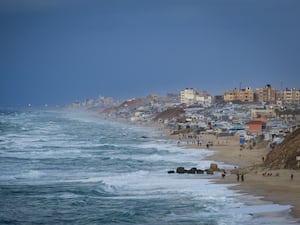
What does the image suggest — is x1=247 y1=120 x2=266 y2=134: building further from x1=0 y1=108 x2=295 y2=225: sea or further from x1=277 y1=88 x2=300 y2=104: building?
x1=277 y1=88 x2=300 y2=104: building

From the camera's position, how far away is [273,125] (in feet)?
253

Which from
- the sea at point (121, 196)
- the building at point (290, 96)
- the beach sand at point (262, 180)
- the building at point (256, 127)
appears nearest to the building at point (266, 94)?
the building at point (290, 96)

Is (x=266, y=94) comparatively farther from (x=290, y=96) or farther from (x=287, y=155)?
(x=287, y=155)

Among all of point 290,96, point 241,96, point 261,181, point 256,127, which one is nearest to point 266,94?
point 290,96

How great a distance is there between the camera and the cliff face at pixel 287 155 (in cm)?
3900

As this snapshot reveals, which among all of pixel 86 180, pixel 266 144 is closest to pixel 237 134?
pixel 266 144

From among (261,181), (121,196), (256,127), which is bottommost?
(121,196)

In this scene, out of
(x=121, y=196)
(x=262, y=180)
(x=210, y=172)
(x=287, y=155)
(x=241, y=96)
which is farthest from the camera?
(x=241, y=96)

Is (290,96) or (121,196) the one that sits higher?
(290,96)

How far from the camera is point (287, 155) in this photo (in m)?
40.2

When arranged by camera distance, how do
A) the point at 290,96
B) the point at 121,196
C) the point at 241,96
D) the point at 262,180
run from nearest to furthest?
the point at 121,196, the point at 262,180, the point at 241,96, the point at 290,96

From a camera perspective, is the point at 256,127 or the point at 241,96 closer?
the point at 256,127

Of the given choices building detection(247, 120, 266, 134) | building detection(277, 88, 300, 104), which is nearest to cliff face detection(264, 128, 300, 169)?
building detection(247, 120, 266, 134)

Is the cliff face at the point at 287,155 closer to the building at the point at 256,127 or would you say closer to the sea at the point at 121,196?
the sea at the point at 121,196
